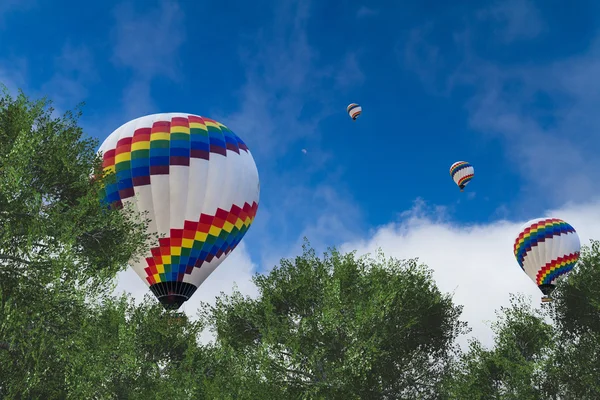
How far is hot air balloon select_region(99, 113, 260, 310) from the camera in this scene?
4350 centimetres

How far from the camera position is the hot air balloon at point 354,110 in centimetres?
8456

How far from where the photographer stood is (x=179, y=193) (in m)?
43.7

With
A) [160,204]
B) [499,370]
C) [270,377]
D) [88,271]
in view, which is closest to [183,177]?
[160,204]

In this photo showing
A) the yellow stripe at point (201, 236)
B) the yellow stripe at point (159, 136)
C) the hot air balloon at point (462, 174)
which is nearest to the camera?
the yellow stripe at point (201, 236)

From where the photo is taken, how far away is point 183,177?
43969 mm

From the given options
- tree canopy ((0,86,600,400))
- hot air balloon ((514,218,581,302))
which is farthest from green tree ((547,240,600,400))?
hot air balloon ((514,218,581,302))

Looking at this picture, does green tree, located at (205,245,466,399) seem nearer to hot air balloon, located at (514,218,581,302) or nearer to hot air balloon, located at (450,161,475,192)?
hot air balloon, located at (514,218,581,302)

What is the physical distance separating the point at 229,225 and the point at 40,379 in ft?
85.2

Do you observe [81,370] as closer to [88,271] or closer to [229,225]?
[88,271]

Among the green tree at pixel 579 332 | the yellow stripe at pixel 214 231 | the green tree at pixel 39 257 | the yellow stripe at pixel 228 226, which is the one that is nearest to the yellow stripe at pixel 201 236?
the yellow stripe at pixel 214 231

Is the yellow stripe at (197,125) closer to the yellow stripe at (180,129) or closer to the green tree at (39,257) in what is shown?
the yellow stripe at (180,129)

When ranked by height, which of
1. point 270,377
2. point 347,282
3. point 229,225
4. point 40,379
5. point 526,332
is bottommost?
point 40,379

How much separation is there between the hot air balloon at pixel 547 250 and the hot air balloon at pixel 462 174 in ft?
31.9

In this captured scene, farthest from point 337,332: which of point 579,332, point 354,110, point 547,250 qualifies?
point 354,110
